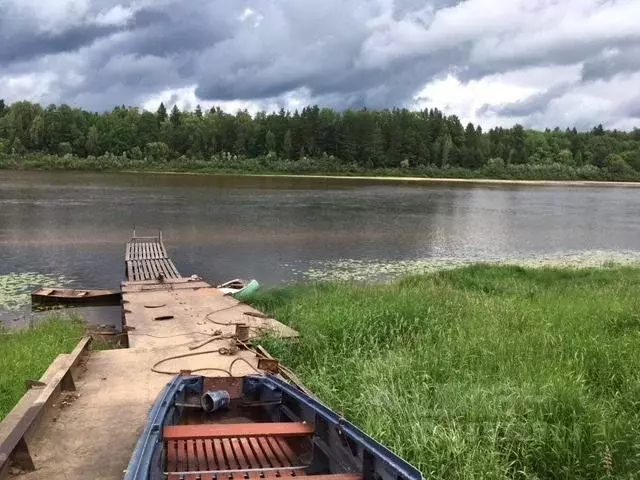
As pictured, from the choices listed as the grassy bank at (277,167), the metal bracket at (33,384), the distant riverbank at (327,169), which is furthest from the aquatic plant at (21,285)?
the grassy bank at (277,167)

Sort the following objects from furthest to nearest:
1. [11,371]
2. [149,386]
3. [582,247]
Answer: [582,247] → [11,371] → [149,386]

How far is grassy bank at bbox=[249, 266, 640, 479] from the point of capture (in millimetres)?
5516

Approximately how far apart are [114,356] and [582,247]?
27.8 m

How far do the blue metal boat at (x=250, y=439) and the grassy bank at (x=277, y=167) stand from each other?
10135 cm

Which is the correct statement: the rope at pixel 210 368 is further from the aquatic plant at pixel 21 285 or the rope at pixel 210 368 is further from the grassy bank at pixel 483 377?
the aquatic plant at pixel 21 285

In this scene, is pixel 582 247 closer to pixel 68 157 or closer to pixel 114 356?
pixel 114 356

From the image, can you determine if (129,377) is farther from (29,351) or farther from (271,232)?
(271,232)

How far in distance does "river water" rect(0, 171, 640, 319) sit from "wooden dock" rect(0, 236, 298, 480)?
815cm

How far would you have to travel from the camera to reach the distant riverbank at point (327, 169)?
107 m

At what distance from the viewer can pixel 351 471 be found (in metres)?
4.77

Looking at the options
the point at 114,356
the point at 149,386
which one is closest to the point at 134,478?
the point at 149,386

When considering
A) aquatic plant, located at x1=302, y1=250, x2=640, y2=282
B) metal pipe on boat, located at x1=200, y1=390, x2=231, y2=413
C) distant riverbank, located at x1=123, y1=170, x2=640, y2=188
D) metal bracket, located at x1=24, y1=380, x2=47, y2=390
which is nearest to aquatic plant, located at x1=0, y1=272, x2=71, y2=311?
aquatic plant, located at x1=302, y1=250, x2=640, y2=282

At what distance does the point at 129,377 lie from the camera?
25.3 feet

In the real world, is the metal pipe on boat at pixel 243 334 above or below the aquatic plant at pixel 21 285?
above
